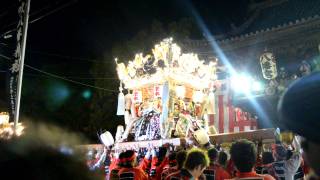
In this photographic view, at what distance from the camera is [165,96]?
1193 cm

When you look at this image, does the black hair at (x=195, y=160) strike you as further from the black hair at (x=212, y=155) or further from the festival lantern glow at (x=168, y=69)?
Result: the festival lantern glow at (x=168, y=69)

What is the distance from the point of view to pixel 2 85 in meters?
22.8

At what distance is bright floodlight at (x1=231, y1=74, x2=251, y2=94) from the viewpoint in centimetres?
1259

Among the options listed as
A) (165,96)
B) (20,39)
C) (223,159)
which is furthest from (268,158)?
(20,39)

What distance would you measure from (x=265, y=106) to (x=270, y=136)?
13.1ft

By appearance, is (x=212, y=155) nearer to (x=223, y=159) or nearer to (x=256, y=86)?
(x=223, y=159)

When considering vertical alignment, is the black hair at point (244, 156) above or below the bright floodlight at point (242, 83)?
below

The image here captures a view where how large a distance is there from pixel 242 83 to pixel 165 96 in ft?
9.14

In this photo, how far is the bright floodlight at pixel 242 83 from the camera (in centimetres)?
1259

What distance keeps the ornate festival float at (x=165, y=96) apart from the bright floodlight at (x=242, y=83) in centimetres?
81

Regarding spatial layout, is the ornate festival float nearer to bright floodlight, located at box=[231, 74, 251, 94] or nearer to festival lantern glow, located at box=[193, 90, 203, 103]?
festival lantern glow, located at box=[193, 90, 203, 103]

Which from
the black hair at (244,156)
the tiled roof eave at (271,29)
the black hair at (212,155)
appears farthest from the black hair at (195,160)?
the tiled roof eave at (271,29)

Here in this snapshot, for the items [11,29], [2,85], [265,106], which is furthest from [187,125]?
[2,85]

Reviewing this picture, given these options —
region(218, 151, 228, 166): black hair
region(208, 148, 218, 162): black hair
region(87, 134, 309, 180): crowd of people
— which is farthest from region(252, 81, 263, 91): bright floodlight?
region(208, 148, 218, 162): black hair
